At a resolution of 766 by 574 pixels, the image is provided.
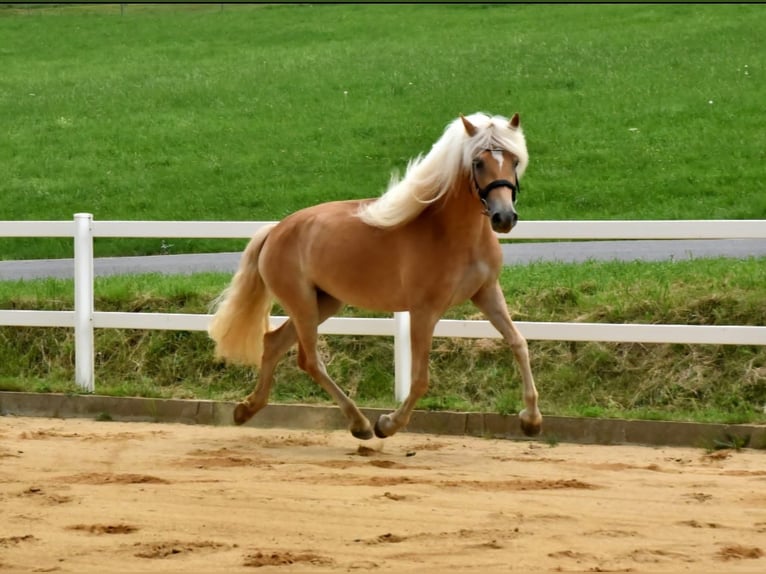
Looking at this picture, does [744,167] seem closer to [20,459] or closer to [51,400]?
[51,400]

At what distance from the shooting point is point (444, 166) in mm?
8172

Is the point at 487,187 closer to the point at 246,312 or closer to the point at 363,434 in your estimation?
the point at 363,434

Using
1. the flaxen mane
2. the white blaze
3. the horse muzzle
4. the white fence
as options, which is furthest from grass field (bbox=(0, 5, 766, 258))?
the horse muzzle

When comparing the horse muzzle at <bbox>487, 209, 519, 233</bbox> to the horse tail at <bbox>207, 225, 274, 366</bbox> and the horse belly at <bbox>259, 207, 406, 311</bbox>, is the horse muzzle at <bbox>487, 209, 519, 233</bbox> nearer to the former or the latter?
the horse belly at <bbox>259, 207, 406, 311</bbox>

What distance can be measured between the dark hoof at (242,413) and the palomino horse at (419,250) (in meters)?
0.55

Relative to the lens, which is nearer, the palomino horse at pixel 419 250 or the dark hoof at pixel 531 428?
the palomino horse at pixel 419 250

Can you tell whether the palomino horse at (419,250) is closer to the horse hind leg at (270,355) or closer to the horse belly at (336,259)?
the horse belly at (336,259)

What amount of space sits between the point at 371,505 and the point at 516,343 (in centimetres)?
188

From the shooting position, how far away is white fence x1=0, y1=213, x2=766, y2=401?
9109 millimetres

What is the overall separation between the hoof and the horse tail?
1.13 m

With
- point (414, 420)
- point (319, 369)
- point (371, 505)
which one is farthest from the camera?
point (414, 420)

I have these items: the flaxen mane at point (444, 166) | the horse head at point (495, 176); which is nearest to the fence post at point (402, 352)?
the flaxen mane at point (444, 166)

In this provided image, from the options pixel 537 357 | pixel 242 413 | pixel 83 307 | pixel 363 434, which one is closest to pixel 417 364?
pixel 363 434

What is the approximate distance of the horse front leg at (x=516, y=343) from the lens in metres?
8.25
